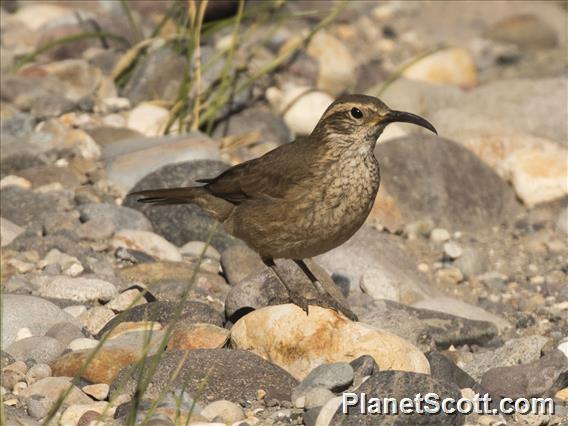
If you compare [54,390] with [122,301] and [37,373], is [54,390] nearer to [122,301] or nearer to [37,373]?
[37,373]

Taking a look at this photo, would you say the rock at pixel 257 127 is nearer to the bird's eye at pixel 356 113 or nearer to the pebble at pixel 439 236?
the pebble at pixel 439 236

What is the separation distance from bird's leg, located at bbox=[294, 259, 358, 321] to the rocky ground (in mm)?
111

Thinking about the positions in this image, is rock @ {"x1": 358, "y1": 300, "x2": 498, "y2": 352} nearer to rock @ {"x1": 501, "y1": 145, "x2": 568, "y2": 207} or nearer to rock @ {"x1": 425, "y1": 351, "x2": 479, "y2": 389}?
rock @ {"x1": 425, "y1": 351, "x2": 479, "y2": 389}

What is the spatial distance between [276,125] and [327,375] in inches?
208

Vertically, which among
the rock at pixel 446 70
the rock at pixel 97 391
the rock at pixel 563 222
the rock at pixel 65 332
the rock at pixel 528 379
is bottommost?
the rock at pixel 446 70

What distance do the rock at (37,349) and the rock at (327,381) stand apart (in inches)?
53.5

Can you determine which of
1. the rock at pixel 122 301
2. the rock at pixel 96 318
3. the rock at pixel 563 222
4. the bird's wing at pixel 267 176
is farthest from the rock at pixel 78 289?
the rock at pixel 563 222

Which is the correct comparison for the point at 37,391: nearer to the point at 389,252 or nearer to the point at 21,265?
the point at 21,265

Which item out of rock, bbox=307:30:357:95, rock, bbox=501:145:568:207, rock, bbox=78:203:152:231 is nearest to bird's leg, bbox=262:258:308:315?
rock, bbox=78:203:152:231

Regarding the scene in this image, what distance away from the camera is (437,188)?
9.70m

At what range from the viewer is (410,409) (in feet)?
17.7

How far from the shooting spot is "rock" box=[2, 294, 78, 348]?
6.57m

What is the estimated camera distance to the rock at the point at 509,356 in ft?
22.3

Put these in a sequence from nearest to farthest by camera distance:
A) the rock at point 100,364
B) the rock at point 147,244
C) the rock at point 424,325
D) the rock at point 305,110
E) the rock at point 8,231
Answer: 1. the rock at point 100,364
2. the rock at point 424,325
3. the rock at point 8,231
4. the rock at point 147,244
5. the rock at point 305,110
